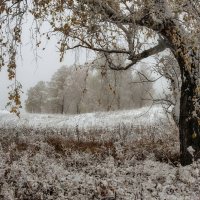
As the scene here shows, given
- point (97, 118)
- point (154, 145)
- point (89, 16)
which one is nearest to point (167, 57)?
point (154, 145)

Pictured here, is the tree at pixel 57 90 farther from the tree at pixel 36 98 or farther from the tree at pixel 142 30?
the tree at pixel 142 30

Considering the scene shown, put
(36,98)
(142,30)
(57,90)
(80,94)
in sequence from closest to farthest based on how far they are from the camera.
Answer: (142,30) → (80,94) → (57,90) → (36,98)

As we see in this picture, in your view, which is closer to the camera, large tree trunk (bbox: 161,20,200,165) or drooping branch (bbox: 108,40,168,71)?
large tree trunk (bbox: 161,20,200,165)

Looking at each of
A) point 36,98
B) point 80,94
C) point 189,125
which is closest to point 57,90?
point 80,94

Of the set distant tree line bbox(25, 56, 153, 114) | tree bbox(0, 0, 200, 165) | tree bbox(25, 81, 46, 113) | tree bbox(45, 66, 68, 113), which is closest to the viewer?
tree bbox(0, 0, 200, 165)

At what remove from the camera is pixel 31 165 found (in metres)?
9.00

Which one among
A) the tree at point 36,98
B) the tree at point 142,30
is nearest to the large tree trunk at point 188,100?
the tree at point 142,30

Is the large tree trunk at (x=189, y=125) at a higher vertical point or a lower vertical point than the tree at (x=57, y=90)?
lower

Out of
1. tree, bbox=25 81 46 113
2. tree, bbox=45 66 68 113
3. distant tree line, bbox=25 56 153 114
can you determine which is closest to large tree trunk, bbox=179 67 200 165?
distant tree line, bbox=25 56 153 114

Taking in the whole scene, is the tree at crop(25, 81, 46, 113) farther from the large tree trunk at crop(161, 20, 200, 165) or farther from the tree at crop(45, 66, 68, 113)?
the large tree trunk at crop(161, 20, 200, 165)

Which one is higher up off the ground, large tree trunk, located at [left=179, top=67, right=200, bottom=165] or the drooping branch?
the drooping branch

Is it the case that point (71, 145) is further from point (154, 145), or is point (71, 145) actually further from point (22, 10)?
point (22, 10)

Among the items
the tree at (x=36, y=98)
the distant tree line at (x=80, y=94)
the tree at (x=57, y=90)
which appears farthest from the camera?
the tree at (x=36, y=98)

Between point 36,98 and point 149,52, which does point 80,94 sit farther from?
point 149,52
